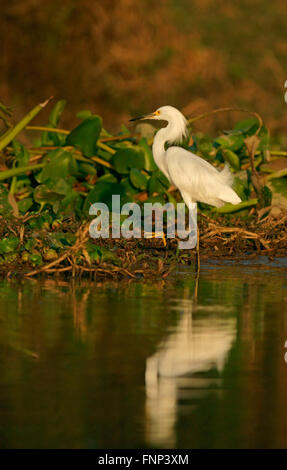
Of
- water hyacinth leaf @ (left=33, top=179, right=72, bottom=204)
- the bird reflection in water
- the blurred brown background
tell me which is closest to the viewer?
the bird reflection in water

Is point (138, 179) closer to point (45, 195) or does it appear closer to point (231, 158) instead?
point (231, 158)

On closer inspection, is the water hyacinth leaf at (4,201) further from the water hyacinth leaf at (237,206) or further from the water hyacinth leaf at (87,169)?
the water hyacinth leaf at (237,206)

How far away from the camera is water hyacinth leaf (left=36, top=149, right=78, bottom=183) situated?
928 centimetres

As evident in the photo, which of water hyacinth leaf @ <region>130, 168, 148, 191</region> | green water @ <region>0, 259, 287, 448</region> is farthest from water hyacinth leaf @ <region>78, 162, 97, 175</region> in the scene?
green water @ <region>0, 259, 287, 448</region>

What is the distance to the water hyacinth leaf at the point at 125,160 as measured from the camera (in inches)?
380

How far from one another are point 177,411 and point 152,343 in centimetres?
109

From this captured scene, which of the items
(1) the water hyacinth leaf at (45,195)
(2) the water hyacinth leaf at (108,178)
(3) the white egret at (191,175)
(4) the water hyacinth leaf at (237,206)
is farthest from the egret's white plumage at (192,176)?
(1) the water hyacinth leaf at (45,195)

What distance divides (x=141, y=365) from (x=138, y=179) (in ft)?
17.1

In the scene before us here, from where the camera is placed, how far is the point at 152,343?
16.4 feet

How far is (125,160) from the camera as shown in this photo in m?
9.65

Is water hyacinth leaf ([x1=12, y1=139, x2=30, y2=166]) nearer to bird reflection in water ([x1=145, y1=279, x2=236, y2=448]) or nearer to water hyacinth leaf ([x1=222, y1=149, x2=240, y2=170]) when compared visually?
water hyacinth leaf ([x1=222, y1=149, x2=240, y2=170])

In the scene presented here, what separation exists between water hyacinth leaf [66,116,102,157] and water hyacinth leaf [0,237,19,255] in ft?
8.36


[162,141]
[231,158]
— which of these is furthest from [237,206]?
[162,141]

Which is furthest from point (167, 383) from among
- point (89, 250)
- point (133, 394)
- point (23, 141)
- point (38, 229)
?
point (23, 141)
